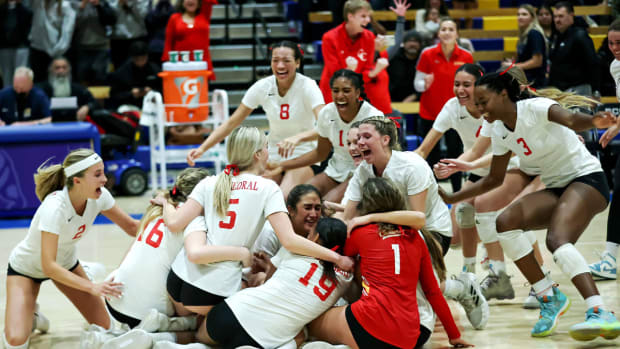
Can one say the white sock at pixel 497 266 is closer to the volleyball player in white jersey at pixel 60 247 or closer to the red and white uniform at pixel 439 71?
the volleyball player in white jersey at pixel 60 247

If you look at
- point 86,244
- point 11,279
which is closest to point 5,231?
point 86,244

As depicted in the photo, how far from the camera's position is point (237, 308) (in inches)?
162

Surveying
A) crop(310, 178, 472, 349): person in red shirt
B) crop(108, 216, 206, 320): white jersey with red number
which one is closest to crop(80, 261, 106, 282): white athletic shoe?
crop(108, 216, 206, 320): white jersey with red number

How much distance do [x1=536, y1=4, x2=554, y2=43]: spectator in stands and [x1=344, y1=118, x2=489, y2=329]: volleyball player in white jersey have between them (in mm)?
6559

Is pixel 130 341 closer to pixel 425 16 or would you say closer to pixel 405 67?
pixel 405 67

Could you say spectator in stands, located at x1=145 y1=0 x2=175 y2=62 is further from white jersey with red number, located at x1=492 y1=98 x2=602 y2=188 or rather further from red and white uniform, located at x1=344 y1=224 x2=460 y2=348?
red and white uniform, located at x1=344 y1=224 x2=460 y2=348

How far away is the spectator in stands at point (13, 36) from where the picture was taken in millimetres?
10930

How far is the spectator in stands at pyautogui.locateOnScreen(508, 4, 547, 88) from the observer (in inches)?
383

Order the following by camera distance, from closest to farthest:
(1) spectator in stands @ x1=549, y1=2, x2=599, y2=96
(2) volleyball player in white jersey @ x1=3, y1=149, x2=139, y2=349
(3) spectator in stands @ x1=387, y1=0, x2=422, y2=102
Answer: (2) volleyball player in white jersey @ x1=3, y1=149, x2=139, y2=349, (1) spectator in stands @ x1=549, y1=2, x2=599, y2=96, (3) spectator in stands @ x1=387, y1=0, x2=422, y2=102

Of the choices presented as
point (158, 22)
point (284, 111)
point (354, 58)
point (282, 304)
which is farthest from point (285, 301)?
point (158, 22)

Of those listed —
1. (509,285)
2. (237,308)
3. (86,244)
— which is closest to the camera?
(237,308)

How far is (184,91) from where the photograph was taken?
28.2 feet

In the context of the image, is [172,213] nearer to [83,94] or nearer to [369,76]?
[369,76]

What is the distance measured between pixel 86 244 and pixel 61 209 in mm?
2882
